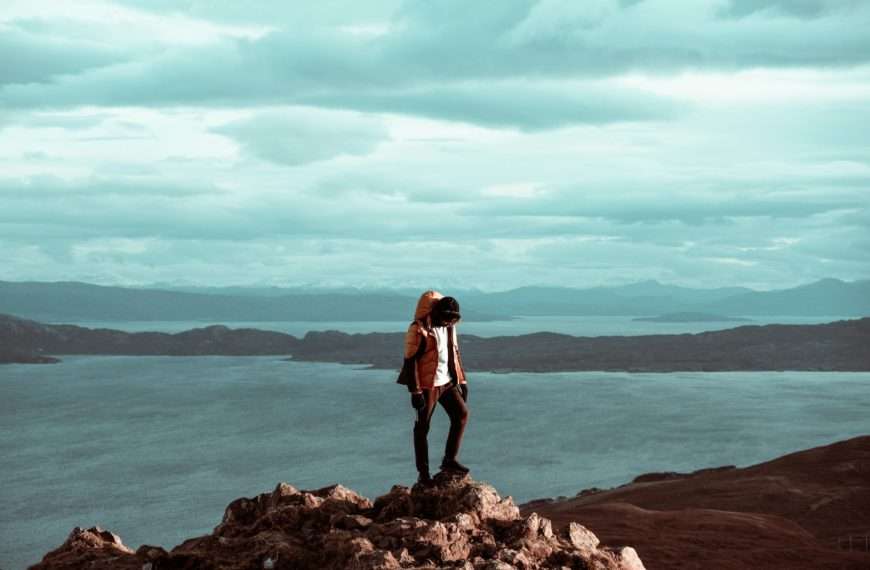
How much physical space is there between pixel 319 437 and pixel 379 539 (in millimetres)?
102860

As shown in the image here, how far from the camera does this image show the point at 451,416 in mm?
14156

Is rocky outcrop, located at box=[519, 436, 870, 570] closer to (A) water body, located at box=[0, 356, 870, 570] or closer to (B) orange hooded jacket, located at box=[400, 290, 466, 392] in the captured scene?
(B) orange hooded jacket, located at box=[400, 290, 466, 392]

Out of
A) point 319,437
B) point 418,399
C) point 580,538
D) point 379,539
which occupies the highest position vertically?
point 418,399

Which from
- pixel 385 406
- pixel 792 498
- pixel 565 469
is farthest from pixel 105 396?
pixel 792 498

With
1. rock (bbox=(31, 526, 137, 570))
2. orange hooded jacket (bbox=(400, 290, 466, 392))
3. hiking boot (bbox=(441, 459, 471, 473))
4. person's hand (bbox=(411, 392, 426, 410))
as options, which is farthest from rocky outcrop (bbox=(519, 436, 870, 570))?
rock (bbox=(31, 526, 137, 570))

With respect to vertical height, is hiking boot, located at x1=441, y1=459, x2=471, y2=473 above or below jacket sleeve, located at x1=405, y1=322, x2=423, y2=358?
below

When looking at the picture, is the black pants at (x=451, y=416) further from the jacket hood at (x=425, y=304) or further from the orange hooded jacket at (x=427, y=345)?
the jacket hood at (x=425, y=304)

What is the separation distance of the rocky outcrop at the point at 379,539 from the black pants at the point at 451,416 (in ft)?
1.30

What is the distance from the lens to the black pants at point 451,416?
14.0m

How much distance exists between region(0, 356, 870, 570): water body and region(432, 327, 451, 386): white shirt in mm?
55299

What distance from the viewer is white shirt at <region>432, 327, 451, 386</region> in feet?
45.5

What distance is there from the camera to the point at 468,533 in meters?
13.0

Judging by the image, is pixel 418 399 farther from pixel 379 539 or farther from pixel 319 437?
pixel 319 437

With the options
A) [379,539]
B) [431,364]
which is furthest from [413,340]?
[379,539]
